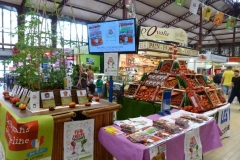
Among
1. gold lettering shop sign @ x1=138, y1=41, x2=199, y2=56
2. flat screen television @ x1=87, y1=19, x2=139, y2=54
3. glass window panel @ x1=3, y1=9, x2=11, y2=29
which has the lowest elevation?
flat screen television @ x1=87, y1=19, x2=139, y2=54

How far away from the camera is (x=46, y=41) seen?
7.56ft

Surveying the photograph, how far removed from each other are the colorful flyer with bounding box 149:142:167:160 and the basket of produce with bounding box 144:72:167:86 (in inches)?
88.5

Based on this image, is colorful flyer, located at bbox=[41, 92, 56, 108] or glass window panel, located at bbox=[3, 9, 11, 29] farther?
glass window panel, located at bbox=[3, 9, 11, 29]

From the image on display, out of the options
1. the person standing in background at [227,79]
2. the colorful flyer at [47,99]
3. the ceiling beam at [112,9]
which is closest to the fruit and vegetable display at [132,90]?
the colorful flyer at [47,99]

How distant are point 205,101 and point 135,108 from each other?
1.33 metres

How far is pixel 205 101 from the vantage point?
3.58 m

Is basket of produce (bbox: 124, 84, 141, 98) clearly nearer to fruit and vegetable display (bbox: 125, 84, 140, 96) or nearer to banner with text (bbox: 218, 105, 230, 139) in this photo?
fruit and vegetable display (bbox: 125, 84, 140, 96)

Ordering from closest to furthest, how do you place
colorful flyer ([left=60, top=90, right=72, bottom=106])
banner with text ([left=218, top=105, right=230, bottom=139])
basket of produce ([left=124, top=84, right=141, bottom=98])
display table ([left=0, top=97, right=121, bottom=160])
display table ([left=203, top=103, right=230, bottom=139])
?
display table ([left=0, top=97, right=121, bottom=160]) < colorful flyer ([left=60, top=90, right=72, bottom=106]) < display table ([left=203, top=103, right=230, bottom=139]) < banner with text ([left=218, top=105, right=230, bottom=139]) < basket of produce ([left=124, top=84, right=141, bottom=98])

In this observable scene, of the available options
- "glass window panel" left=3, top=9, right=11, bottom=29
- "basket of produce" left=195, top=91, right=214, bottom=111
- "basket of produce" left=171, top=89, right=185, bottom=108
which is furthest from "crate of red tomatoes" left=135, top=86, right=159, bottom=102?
"glass window panel" left=3, top=9, right=11, bottom=29

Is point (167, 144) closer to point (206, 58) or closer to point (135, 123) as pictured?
point (135, 123)

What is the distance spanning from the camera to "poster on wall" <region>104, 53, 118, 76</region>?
2861 millimetres

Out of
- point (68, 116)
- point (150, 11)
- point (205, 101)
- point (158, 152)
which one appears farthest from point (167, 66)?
point (150, 11)

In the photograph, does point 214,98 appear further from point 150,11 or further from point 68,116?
point 150,11

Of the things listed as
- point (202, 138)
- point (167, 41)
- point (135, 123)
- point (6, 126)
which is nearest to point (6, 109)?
point (6, 126)
